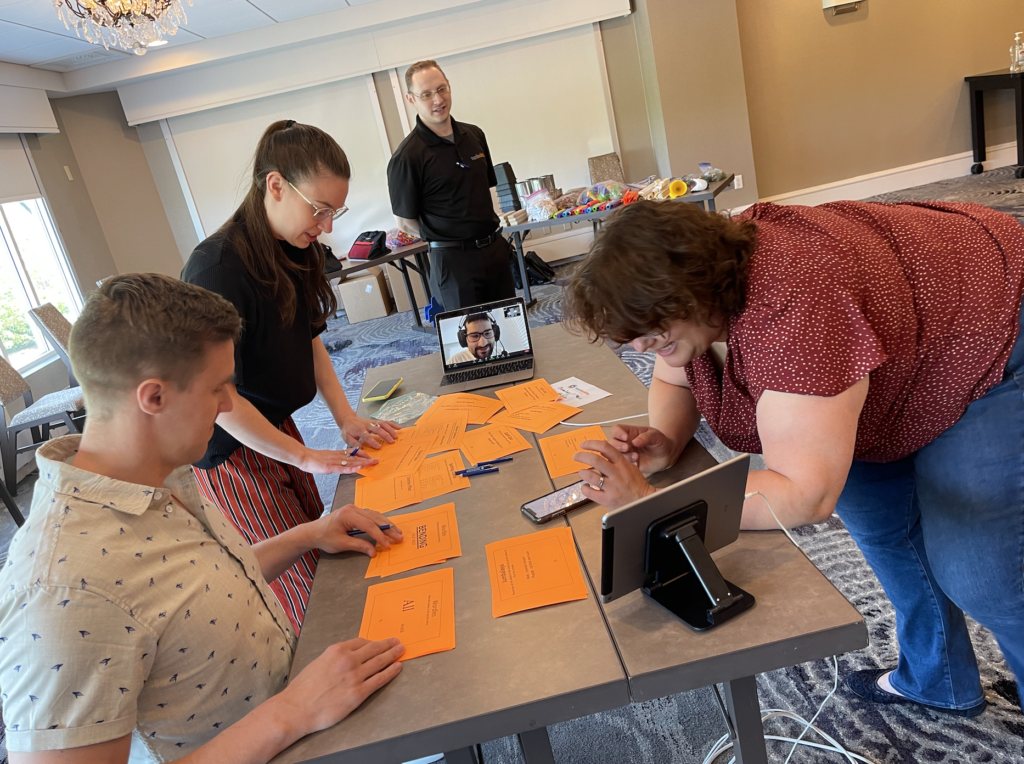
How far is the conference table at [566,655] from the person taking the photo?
0.91 m

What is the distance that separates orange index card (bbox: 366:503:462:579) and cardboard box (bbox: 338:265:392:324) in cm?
534

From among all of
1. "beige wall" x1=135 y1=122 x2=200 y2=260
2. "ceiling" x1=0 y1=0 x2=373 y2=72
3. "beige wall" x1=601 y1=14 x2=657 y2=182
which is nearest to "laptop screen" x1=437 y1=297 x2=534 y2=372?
"ceiling" x1=0 y1=0 x2=373 y2=72

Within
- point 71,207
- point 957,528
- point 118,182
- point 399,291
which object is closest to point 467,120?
point 399,291

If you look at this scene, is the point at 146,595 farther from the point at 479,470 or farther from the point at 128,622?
the point at 479,470

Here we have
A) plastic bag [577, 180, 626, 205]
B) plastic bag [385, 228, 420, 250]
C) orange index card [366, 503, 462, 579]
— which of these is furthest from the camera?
plastic bag [385, 228, 420, 250]

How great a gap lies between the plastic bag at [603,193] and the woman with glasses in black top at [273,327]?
3.51 meters

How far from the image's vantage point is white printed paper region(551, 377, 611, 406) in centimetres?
177

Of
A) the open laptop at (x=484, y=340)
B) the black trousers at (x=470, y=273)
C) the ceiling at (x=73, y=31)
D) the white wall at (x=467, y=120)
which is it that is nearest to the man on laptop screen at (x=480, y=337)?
the open laptop at (x=484, y=340)

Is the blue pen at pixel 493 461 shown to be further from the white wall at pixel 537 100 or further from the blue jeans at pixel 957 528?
the white wall at pixel 537 100

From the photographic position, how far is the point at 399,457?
1.68m

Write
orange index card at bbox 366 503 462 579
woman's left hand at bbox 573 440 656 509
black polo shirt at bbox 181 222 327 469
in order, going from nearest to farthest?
woman's left hand at bbox 573 440 656 509, orange index card at bbox 366 503 462 579, black polo shirt at bbox 181 222 327 469

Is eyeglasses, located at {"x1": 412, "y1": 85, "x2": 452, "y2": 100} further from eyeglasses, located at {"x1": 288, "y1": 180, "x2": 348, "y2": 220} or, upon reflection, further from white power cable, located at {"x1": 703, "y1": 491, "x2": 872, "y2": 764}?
white power cable, located at {"x1": 703, "y1": 491, "x2": 872, "y2": 764}

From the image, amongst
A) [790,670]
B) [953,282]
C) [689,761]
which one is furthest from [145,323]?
[790,670]

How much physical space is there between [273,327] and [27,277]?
5.15 meters
